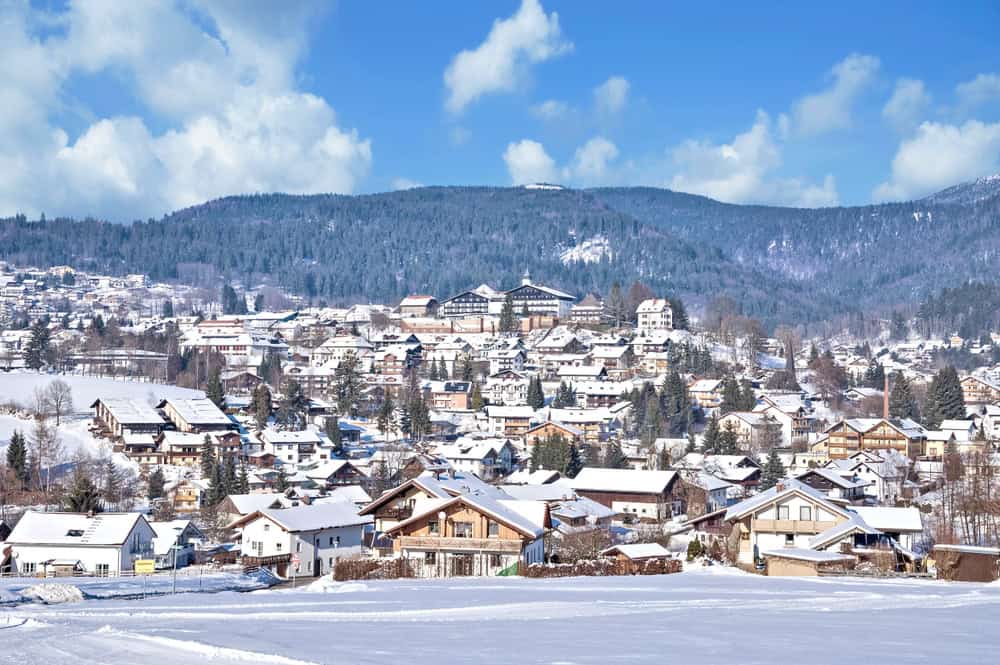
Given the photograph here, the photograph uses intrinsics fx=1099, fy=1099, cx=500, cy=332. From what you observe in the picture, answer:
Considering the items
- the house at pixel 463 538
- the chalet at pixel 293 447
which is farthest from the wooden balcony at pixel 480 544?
the chalet at pixel 293 447

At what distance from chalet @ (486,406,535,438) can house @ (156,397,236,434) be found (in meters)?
15.9

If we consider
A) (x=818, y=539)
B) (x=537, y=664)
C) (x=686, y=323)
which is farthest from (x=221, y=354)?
(x=537, y=664)

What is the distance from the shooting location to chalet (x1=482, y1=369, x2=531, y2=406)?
78.4m

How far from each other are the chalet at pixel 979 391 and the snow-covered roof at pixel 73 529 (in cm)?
6225

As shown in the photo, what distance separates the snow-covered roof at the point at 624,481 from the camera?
45.0m

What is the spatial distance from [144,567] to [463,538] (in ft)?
38.4

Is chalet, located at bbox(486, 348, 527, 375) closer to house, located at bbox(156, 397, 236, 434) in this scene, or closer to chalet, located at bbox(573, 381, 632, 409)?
chalet, located at bbox(573, 381, 632, 409)

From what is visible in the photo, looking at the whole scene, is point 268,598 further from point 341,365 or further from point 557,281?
point 557,281

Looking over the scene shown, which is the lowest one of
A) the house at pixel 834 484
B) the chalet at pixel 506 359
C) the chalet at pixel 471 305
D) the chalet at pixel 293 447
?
the house at pixel 834 484

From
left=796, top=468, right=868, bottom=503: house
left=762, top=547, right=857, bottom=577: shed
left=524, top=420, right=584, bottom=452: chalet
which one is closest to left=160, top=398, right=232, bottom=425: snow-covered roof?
left=524, top=420, right=584, bottom=452: chalet

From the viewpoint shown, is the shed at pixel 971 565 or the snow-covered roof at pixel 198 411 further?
the snow-covered roof at pixel 198 411

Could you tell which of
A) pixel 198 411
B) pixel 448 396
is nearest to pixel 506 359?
pixel 448 396

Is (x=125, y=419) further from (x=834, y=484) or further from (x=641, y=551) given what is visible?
(x=641, y=551)

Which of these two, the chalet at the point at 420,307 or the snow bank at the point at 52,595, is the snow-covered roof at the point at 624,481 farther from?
the chalet at the point at 420,307
